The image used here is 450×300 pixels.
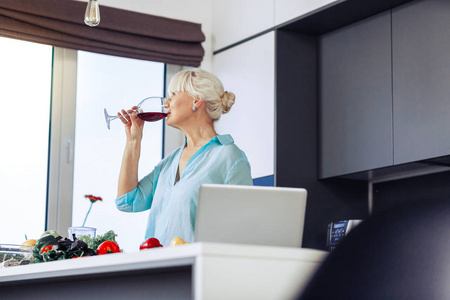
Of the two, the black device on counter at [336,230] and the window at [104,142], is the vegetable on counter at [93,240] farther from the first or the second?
the window at [104,142]

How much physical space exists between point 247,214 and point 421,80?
2138mm

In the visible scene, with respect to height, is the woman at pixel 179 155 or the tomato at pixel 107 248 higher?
the woman at pixel 179 155

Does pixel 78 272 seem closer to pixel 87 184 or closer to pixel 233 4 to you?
pixel 87 184

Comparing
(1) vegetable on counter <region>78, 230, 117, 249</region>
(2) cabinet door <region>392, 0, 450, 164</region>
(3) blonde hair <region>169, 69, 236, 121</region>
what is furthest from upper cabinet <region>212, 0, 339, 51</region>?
(1) vegetable on counter <region>78, 230, 117, 249</region>

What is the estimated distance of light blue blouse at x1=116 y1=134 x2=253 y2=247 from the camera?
256 cm

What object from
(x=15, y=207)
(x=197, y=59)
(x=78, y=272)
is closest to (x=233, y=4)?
(x=197, y=59)

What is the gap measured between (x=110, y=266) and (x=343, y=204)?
105 inches

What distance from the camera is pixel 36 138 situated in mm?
3965

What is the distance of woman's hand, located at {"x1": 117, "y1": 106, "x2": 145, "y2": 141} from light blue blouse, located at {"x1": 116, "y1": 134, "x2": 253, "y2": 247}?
18 centimetres

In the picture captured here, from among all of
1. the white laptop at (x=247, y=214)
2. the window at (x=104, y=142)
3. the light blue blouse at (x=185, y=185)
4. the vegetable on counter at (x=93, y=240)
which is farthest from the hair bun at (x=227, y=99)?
the white laptop at (x=247, y=214)

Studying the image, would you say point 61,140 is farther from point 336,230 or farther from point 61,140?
point 336,230

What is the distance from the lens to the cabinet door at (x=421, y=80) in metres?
3.20

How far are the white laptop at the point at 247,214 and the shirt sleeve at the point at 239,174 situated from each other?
3.59ft

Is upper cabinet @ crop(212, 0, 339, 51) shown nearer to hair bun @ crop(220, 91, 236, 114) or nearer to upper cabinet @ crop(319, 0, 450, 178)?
upper cabinet @ crop(319, 0, 450, 178)
